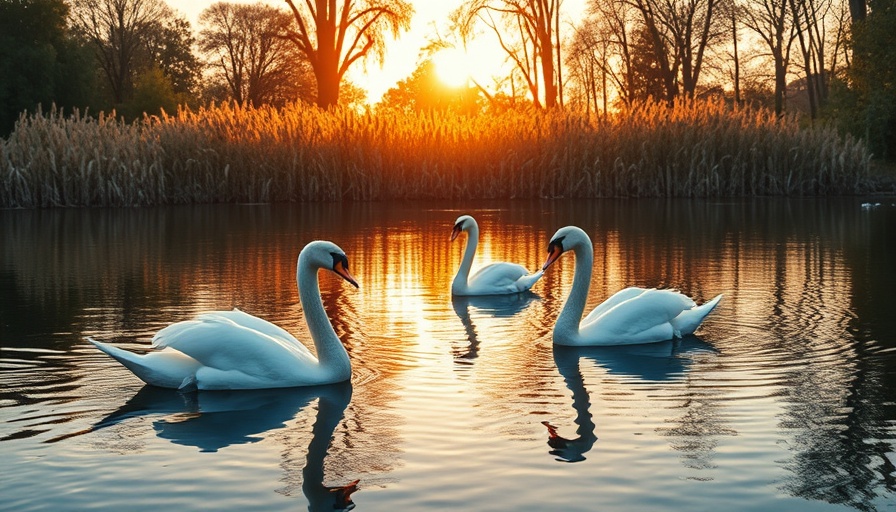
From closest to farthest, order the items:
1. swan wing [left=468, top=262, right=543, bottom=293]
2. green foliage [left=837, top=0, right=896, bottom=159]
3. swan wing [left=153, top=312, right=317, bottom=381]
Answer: swan wing [left=153, top=312, right=317, bottom=381], swan wing [left=468, top=262, right=543, bottom=293], green foliage [left=837, top=0, right=896, bottom=159]

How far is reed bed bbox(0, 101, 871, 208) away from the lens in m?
24.2

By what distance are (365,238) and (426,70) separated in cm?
5827

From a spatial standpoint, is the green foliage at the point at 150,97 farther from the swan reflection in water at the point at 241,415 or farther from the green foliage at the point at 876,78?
the swan reflection in water at the point at 241,415

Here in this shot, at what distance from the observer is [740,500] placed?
14.2ft

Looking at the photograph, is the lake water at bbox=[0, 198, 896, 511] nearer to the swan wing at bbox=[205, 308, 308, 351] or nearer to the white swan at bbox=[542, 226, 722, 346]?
the white swan at bbox=[542, 226, 722, 346]

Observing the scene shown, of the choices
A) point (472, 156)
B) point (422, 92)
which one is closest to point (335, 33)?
point (472, 156)

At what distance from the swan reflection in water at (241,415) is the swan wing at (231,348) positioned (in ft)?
0.49

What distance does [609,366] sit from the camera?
7180mm

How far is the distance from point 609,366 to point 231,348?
2424mm

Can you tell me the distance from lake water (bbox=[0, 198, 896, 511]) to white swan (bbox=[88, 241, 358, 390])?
9 cm

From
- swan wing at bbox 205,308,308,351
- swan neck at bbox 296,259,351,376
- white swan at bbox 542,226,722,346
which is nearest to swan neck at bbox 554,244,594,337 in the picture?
white swan at bbox 542,226,722,346

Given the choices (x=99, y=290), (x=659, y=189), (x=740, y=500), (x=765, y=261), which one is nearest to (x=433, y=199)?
(x=659, y=189)

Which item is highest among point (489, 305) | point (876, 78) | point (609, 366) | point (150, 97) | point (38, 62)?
point (38, 62)

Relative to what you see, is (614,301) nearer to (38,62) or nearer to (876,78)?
(876,78)
